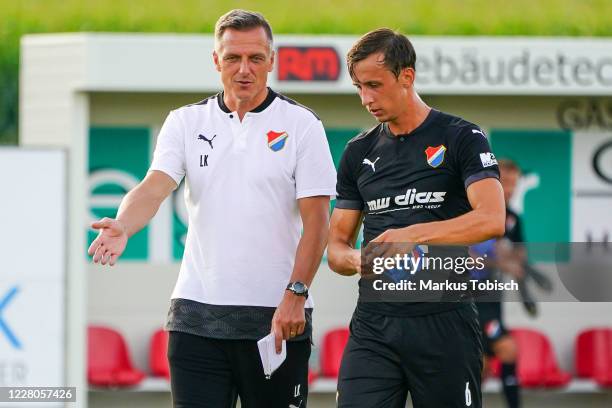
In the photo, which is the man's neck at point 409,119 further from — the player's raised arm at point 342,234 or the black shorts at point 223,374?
the black shorts at point 223,374

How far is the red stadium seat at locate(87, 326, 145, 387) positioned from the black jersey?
611 cm

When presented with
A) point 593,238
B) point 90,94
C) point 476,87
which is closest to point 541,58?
point 476,87

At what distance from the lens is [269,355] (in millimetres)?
5367

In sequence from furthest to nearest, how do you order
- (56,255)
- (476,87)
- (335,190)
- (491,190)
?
(56,255), (476,87), (335,190), (491,190)

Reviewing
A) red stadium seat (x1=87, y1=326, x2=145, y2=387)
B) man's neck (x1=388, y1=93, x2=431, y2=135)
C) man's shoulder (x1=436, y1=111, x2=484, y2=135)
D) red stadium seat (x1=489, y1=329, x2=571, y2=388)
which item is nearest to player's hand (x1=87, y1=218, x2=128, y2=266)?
man's neck (x1=388, y1=93, x2=431, y2=135)

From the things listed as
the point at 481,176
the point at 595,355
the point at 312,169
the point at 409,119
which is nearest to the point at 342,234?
the point at 312,169

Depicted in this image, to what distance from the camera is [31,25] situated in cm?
1580

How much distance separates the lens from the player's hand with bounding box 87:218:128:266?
5.14 m

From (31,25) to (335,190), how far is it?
10.9 meters

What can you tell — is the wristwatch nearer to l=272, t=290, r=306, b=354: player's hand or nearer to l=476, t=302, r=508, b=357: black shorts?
l=272, t=290, r=306, b=354: player's hand

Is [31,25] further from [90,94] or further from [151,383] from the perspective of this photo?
[151,383]

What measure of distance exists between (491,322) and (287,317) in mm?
5049

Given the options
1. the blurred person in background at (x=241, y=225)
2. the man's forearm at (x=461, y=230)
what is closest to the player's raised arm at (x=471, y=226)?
the man's forearm at (x=461, y=230)

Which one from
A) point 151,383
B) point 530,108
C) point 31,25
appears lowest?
point 151,383
